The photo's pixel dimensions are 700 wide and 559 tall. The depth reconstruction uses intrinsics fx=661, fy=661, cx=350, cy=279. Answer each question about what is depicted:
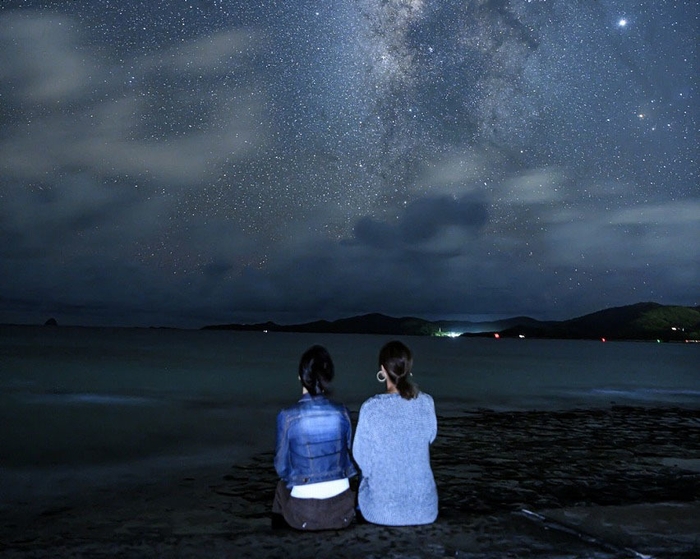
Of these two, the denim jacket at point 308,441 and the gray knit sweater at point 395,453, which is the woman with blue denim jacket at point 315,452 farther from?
the gray knit sweater at point 395,453

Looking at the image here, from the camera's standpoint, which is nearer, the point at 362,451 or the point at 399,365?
the point at 399,365

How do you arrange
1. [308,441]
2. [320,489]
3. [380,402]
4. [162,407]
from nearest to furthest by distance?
1. [380,402]
2. [308,441]
3. [320,489]
4. [162,407]

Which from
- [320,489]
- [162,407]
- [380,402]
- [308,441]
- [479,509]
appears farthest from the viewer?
[162,407]

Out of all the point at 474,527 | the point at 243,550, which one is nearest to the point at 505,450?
the point at 474,527

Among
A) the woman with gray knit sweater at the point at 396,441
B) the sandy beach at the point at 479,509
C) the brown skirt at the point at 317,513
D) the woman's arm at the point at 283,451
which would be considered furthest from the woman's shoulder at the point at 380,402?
the sandy beach at the point at 479,509

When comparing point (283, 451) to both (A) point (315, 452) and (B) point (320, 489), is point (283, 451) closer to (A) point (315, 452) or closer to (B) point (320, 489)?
(A) point (315, 452)

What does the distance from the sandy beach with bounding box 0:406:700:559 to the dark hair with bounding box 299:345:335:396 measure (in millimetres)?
1347

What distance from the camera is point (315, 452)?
5934mm

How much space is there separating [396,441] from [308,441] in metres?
0.79

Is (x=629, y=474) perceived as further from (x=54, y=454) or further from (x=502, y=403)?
(x=502, y=403)

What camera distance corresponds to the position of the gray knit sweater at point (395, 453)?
5.84m

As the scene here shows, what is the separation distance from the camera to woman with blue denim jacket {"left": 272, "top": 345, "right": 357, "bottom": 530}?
590 cm

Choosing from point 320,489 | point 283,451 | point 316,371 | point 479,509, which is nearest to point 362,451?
point 320,489

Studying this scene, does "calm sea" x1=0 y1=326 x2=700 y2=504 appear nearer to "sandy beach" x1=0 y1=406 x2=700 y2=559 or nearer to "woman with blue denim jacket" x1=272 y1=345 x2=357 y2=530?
"sandy beach" x1=0 y1=406 x2=700 y2=559
